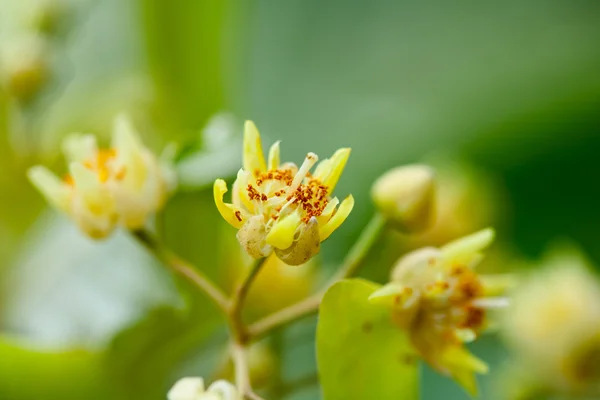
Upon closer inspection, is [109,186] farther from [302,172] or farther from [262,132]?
[262,132]

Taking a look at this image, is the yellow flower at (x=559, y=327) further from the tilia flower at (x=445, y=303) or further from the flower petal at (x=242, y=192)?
the flower petal at (x=242, y=192)

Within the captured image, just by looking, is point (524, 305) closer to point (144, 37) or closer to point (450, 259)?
point (450, 259)

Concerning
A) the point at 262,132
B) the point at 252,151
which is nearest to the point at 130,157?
the point at 252,151

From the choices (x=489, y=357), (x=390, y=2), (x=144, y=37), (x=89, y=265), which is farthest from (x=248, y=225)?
(x=390, y=2)

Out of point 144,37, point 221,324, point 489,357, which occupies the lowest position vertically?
point 489,357

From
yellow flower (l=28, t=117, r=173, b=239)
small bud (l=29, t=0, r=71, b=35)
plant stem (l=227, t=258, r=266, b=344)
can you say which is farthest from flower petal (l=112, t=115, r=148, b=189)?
small bud (l=29, t=0, r=71, b=35)

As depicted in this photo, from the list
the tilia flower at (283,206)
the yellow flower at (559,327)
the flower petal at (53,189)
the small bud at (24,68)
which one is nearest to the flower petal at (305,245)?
the tilia flower at (283,206)

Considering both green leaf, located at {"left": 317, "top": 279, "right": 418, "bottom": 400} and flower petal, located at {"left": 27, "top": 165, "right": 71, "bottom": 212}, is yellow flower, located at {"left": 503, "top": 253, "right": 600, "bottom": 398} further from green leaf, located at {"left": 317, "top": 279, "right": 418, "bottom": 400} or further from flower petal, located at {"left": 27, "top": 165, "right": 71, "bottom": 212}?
flower petal, located at {"left": 27, "top": 165, "right": 71, "bottom": 212}

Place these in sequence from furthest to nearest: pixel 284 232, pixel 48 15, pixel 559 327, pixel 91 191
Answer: pixel 48 15 → pixel 559 327 → pixel 91 191 → pixel 284 232
